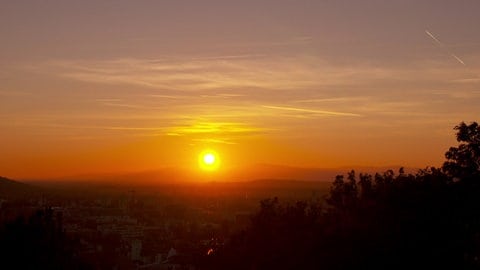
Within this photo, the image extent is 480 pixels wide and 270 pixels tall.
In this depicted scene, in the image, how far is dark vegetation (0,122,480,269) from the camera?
25078 mm

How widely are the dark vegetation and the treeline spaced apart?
4cm

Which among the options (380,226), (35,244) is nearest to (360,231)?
(380,226)

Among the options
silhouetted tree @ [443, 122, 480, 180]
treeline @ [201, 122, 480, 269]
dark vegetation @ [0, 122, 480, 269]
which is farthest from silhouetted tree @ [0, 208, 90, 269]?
silhouetted tree @ [443, 122, 480, 180]

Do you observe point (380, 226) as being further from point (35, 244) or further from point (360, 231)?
point (35, 244)

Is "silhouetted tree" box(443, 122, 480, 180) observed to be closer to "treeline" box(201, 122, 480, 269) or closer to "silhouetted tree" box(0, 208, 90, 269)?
"treeline" box(201, 122, 480, 269)

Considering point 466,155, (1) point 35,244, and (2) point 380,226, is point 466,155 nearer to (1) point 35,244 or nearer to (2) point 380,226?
(2) point 380,226

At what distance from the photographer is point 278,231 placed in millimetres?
31016

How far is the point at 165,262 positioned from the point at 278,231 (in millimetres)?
22071

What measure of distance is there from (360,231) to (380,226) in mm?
796

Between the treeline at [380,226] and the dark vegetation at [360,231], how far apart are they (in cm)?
4

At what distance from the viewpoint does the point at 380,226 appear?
2661 cm

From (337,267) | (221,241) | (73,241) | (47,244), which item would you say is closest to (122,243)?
(221,241)

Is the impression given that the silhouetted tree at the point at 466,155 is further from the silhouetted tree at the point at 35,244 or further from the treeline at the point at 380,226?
the silhouetted tree at the point at 35,244

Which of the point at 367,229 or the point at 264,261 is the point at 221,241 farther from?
the point at 367,229
